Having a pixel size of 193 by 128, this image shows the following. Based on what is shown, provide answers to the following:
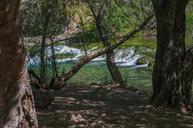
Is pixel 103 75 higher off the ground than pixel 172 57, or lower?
lower

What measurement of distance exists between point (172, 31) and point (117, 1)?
24.2ft

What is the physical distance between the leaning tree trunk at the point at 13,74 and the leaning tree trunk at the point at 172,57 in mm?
4274

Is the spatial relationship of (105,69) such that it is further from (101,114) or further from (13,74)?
(13,74)

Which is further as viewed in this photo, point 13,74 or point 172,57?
point 172,57

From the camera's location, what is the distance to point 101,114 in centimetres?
828

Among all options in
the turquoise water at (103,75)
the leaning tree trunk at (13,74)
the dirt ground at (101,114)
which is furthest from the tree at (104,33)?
the leaning tree trunk at (13,74)

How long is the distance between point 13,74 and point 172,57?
15.5 ft

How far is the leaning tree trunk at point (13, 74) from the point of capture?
408cm

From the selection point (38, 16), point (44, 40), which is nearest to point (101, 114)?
point (44, 40)

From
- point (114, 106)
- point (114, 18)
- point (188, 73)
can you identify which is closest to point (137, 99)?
point (114, 106)

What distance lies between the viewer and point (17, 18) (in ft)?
13.8

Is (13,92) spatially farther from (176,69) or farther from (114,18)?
(114,18)

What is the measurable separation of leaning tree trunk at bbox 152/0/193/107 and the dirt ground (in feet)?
1.14

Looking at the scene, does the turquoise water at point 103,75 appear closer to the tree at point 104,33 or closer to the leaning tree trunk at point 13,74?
the tree at point 104,33
